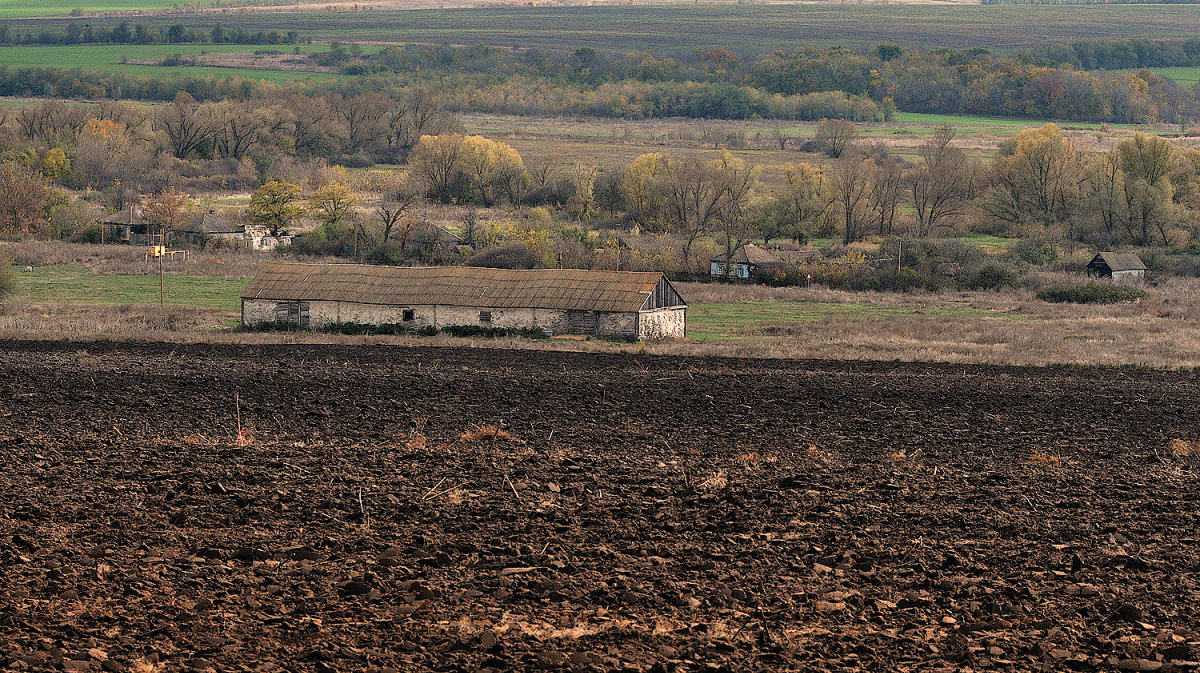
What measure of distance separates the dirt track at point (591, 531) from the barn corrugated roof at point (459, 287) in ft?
44.4

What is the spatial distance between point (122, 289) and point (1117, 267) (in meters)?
48.1

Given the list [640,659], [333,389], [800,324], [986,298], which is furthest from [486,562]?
[986,298]

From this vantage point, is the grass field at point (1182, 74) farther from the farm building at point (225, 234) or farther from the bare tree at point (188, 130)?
the farm building at point (225, 234)

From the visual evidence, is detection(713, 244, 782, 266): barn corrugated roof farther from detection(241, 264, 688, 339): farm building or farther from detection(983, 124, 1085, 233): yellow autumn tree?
detection(983, 124, 1085, 233): yellow autumn tree

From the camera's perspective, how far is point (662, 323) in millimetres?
40062

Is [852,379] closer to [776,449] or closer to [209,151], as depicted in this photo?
[776,449]

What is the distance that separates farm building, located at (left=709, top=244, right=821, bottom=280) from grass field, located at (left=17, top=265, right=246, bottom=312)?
24.4 m

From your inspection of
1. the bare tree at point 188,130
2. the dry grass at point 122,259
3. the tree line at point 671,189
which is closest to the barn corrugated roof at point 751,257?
the tree line at point 671,189

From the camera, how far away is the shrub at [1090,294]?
55.0 metres

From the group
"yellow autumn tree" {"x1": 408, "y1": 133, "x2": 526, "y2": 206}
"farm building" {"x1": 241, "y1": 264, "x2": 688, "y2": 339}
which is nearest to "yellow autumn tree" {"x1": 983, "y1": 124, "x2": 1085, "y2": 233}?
"yellow autumn tree" {"x1": 408, "y1": 133, "x2": 526, "y2": 206}

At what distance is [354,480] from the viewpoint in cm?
1692

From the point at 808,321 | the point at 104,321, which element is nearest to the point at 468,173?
the point at 808,321

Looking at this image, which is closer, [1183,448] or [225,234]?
[1183,448]

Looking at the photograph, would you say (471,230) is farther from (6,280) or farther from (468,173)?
(6,280)
